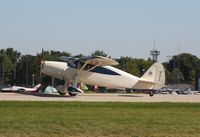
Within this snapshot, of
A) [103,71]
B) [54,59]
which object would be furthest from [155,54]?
[103,71]

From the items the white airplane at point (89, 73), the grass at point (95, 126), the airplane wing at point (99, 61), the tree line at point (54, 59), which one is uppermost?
the tree line at point (54, 59)

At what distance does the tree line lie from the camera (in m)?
124

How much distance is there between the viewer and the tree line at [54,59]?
12369 cm

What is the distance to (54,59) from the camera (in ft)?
355

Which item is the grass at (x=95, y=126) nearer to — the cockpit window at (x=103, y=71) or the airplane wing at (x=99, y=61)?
the airplane wing at (x=99, y=61)

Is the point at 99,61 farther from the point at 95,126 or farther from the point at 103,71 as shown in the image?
the point at 95,126

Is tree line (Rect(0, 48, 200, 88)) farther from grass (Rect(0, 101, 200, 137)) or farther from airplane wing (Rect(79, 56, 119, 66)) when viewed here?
grass (Rect(0, 101, 200, 137))

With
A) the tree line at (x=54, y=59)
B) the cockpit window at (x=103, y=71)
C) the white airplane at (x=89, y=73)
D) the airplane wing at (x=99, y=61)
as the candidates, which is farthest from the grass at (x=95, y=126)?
the tree line at (x=54, y=59)

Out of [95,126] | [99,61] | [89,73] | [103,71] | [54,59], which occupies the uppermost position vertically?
[54,59]

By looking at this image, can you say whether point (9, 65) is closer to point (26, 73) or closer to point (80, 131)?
point (26, 73)

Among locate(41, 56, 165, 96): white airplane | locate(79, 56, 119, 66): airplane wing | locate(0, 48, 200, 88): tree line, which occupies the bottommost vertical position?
locate(41, 56, 165, 96): white airplane

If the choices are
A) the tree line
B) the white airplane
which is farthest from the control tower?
the white airplane

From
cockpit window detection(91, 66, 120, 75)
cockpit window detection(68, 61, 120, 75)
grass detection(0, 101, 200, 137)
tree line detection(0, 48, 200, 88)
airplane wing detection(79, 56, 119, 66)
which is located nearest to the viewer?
grass detection(0, 101, 200, 137)

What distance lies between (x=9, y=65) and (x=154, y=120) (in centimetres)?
11444
